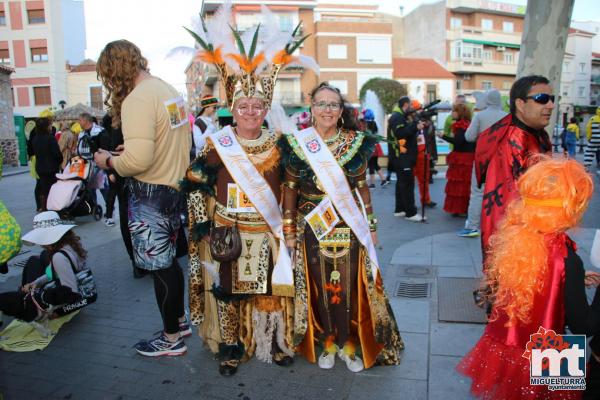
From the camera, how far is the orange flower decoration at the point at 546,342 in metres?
2.11

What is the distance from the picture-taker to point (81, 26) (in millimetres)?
45438

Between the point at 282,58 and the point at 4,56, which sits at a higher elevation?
the point at 4,56

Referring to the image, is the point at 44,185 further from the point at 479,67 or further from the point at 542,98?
the point at 479,67

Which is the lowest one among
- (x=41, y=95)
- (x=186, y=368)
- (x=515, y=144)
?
(x=186, y=368)

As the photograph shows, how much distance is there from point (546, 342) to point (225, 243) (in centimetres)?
181

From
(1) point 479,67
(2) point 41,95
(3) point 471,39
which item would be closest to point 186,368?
(2) point 41,95

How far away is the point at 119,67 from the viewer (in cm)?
302

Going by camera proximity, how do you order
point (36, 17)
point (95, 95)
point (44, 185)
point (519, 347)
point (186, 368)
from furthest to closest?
1. point (95, 95)
2. point (36, 17)
3. point (44, 185)
4. point (186, 368)
5. point (519, 347)

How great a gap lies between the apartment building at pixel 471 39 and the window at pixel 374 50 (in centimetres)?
900

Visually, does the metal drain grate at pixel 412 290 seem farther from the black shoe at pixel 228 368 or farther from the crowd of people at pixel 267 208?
the black shoe at pixel 228 368

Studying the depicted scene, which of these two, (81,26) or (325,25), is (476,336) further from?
(81,26)

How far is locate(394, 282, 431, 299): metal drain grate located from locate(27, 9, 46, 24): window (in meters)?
43.0

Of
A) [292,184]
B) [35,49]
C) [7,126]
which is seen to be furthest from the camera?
[35,49]

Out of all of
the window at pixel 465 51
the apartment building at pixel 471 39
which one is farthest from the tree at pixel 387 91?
the window at pixel 465 51
